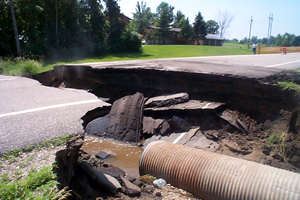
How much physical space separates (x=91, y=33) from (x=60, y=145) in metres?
25.8

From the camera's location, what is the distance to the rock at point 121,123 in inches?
→ 243

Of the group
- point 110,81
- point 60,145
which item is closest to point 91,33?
point 110,81

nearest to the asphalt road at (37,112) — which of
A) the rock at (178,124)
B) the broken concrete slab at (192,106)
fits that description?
the broken concrete slab at (192,106)

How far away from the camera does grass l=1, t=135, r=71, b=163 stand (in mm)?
2935

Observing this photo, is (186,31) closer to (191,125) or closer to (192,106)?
(192,106)

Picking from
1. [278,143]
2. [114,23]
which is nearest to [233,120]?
[278,143]

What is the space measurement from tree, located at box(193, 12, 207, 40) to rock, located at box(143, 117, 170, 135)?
169 feet

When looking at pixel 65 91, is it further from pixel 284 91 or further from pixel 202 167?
pixel 284 91

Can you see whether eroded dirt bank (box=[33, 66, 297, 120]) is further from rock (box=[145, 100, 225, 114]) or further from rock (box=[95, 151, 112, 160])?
Answer: rock (box=[95, 151, 112, 160])

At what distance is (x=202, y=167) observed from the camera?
3721 mm

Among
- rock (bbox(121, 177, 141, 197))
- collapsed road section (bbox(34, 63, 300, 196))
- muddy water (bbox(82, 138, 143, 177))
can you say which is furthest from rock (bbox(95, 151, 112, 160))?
rock (bbox(121, 177, 141, 197))

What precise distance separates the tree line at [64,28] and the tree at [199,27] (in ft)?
92.4

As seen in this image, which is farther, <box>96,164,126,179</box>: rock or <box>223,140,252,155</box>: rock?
<box>223,140,252,155</box>: rock

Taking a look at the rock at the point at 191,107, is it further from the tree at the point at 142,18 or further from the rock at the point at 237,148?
the tree at the point at 142,18
